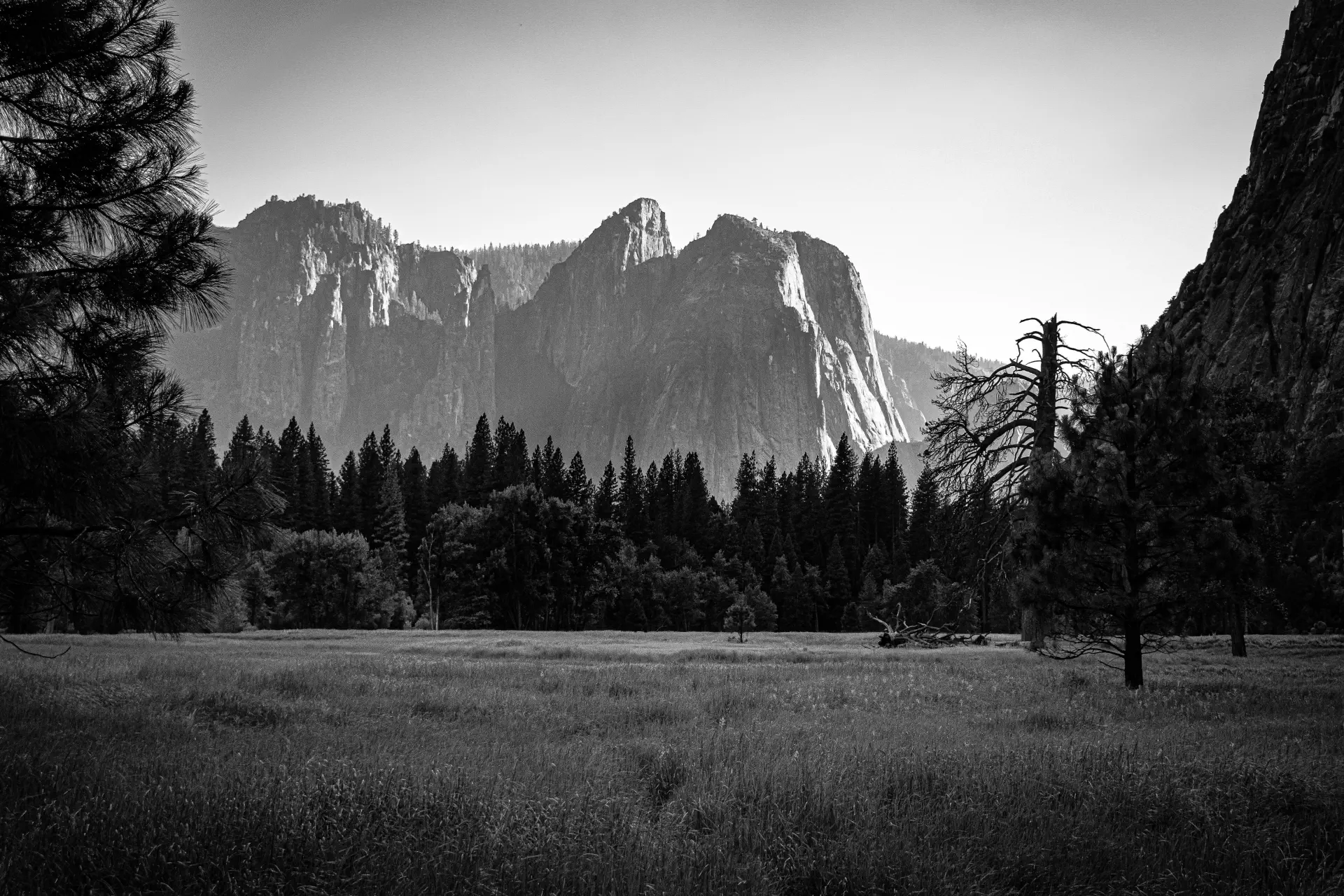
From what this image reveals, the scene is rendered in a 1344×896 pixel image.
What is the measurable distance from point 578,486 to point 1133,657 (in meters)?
101

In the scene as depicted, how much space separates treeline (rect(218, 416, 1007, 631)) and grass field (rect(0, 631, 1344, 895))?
35.9 m

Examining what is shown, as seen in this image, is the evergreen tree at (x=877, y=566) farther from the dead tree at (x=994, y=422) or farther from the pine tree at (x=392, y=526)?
the dead tree at (x=994, y=422)

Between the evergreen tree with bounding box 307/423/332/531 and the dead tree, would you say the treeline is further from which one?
the dead tree

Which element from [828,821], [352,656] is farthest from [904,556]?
[828,821]

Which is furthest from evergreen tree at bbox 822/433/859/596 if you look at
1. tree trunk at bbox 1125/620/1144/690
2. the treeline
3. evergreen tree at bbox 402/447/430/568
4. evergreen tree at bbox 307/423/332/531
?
tree trunk at bbox 1125/620/1144/690

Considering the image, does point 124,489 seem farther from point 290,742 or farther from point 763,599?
point 763,599

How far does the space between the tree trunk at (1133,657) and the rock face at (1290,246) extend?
141ft

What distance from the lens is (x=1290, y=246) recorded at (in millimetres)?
68375

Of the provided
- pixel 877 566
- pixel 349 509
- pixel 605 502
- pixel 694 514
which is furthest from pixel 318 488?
pixel 877 566

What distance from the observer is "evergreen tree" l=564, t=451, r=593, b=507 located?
113 m

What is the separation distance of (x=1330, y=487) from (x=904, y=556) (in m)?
72.4

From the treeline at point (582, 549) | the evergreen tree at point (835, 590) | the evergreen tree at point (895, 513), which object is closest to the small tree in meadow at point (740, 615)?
the treeline at point (582, 549)

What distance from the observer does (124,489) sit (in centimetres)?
823

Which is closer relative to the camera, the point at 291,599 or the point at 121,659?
the point at 121,659
